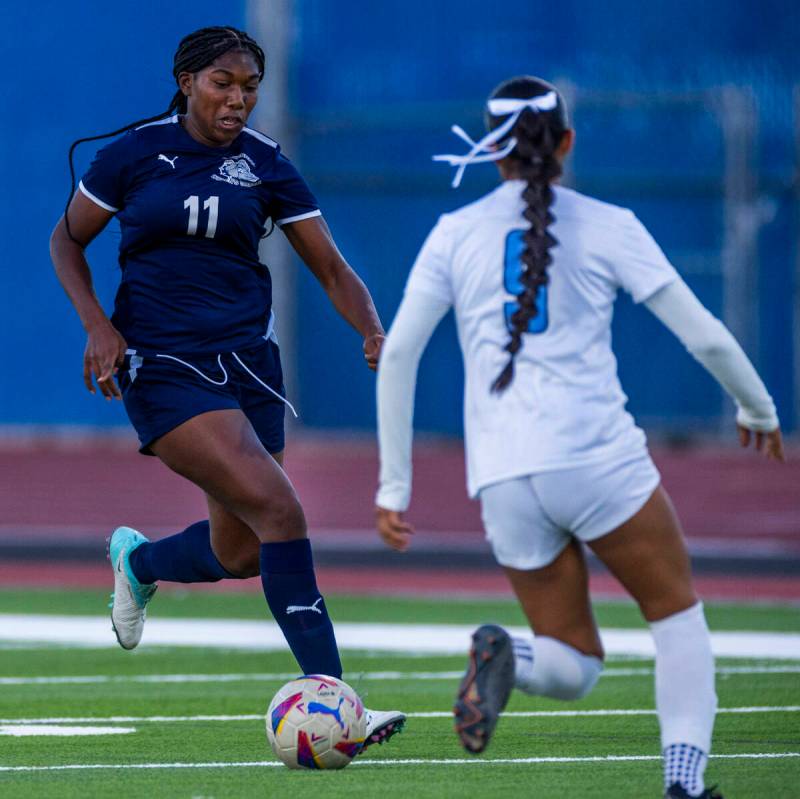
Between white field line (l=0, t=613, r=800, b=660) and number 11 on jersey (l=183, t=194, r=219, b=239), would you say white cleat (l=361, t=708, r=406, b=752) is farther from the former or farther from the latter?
white field line (l=0, t=613, r=800, b=660)

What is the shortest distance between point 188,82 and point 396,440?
223 centimetres

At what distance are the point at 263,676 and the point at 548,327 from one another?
16.4 feet

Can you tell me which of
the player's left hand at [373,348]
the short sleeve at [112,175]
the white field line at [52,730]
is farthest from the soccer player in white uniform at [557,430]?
the white field line at [52,730]

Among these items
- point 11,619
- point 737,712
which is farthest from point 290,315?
point 737,712

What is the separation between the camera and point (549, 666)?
589 centimetres

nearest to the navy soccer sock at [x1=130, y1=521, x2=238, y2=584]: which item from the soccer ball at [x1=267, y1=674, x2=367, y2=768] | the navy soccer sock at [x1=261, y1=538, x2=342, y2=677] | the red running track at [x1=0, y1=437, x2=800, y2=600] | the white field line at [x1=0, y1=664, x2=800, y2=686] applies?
the navy soccer sock at [x1=261, y1=538, x2=342, y2=677]

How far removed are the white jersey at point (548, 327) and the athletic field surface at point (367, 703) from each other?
3.96 ft

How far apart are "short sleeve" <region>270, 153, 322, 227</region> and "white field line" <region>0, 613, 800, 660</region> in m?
4.22

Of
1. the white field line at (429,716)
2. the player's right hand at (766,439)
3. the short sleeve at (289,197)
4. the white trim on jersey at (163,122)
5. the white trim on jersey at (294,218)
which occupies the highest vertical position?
the white trim on jersey at (163,122)

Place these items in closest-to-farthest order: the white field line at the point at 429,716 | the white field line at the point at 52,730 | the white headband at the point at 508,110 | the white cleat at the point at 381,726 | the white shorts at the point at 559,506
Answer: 1. the white shorts at the point at 559,506
2. the white headband at the point at 508,110
3. the white cleat at the point at 381,726
4. the white field line at the point at 52,730
5. the white field line at the point at 429,716

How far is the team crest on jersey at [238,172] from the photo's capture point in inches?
299

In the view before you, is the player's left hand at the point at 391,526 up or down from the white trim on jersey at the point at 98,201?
down

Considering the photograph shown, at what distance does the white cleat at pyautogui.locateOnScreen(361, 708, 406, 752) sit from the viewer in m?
7.23

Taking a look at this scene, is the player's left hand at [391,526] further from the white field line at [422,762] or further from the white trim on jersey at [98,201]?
the white trim on jersey at [98,201]
